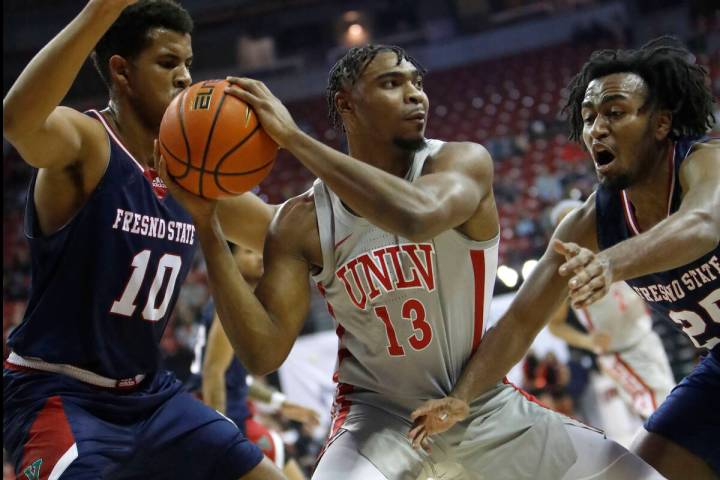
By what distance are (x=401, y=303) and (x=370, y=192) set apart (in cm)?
52

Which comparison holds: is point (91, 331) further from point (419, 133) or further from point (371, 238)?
point (419, 133)

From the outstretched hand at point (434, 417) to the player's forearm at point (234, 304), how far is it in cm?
58

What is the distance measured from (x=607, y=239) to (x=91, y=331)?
1.98 metres

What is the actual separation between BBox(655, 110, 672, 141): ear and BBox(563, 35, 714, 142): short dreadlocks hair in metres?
0.03

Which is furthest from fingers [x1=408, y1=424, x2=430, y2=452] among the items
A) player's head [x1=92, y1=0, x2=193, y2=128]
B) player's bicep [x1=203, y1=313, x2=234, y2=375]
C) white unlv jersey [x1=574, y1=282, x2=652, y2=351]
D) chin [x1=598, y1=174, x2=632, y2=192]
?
white unlv jersey [x1=574, y1=282, x2=652, y2=351]

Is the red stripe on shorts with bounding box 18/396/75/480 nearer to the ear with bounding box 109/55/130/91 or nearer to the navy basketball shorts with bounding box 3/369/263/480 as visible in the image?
the navy basketball shorts with bounding box 3/369/263/480

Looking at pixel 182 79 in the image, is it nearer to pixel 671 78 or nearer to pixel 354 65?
pixel 354 65

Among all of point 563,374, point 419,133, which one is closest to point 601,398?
point 563,374

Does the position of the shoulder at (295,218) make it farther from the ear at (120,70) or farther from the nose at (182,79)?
the ear at (120,70)

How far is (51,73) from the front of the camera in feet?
9.34

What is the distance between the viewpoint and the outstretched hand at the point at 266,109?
2799 millimetres

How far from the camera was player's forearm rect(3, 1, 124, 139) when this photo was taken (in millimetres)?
2842

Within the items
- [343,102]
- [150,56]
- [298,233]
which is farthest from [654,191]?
[150,56]

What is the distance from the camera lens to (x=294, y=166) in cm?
1803
